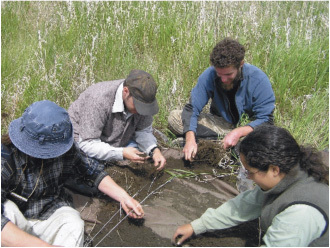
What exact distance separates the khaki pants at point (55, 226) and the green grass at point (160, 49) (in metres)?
1.55

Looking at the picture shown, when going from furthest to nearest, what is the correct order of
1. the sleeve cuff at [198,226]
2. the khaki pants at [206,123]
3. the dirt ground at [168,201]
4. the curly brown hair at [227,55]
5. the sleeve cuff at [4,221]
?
the khaki pants at [206,123] → the curly brown hair at [227,55] → the dirt ground at [168,201] → the sleeve cuff at [198,226] → the sleeve cuff at [4,221]

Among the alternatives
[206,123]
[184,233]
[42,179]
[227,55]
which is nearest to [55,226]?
[42,179]

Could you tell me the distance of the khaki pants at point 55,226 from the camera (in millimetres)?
2031

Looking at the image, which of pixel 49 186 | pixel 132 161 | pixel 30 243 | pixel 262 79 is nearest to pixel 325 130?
pixel 262 79

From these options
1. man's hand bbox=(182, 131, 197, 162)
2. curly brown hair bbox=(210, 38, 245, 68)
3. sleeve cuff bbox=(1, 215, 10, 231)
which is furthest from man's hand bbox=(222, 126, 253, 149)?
sleeve cuff bbox=(1, 215, 10, 231)

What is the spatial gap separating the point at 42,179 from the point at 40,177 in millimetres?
23

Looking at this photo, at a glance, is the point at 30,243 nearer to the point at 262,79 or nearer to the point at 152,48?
the point at 262,79

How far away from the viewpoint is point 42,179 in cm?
213

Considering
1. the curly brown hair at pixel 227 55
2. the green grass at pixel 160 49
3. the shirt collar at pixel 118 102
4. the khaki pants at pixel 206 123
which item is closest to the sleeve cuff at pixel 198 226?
the shirt collar at pixel 118 102

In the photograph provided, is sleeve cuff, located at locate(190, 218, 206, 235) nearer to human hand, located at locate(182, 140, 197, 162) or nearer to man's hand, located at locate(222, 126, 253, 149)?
human hand, located at locate(182, 140, 197, 162)

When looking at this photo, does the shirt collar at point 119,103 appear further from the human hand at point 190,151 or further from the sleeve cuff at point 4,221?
the sleeve cuff at point 4,221

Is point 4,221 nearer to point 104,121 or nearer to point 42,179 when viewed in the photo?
point 42,179

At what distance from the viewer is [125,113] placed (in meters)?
2.89

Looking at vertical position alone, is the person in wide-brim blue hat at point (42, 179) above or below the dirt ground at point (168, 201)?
above
